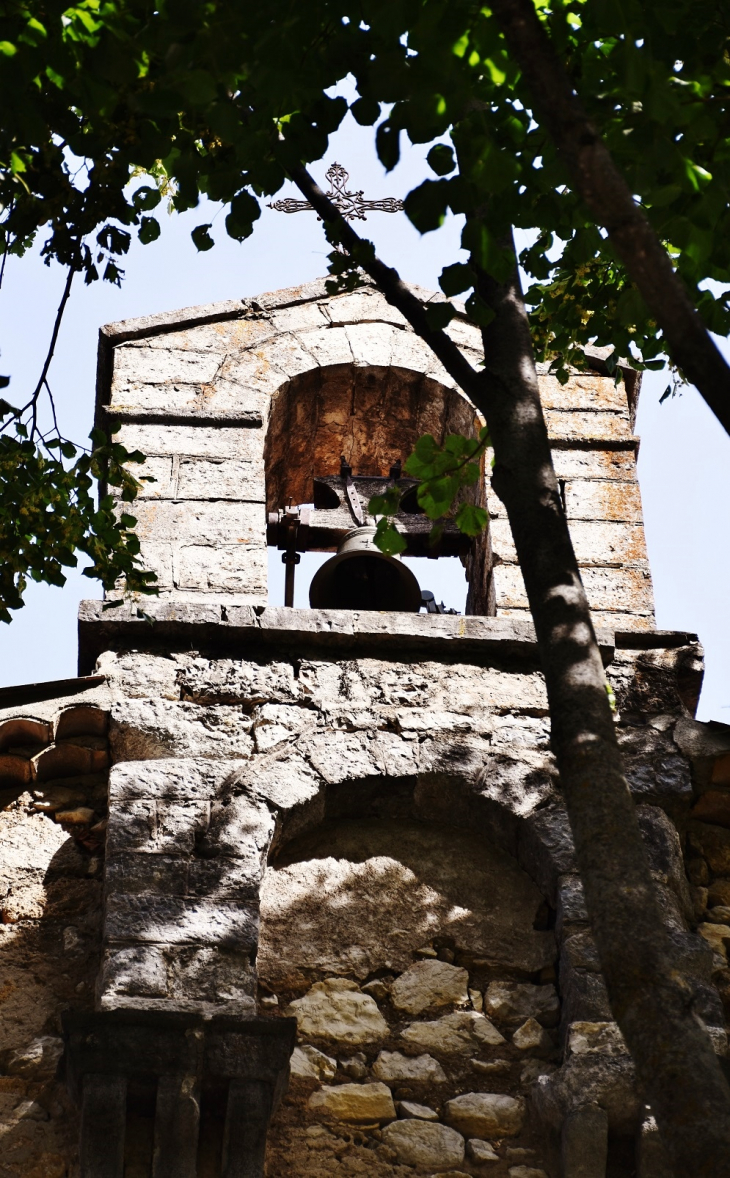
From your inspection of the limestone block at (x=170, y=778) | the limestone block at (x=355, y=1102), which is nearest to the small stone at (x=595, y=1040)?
the limestone block at (x=355, y=1102)

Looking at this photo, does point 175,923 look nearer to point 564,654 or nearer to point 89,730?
point 89,730

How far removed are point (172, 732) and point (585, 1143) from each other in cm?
199

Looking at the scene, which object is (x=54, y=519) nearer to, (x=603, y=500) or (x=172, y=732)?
(x=172, y=732)

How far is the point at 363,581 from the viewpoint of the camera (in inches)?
249

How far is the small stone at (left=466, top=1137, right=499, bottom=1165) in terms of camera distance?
416 centimetres

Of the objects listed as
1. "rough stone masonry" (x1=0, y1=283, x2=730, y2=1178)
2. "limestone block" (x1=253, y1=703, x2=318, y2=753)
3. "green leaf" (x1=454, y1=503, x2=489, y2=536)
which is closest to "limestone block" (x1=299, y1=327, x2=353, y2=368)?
"rough stone masonry" (x1=0, y1=283, x2=730, y2=1178)

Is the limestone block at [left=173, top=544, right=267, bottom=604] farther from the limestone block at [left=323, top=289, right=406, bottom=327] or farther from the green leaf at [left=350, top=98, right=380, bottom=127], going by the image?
the green leaf at [left=350, top=98, right=380, bottom=127]

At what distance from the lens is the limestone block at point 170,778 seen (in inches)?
191

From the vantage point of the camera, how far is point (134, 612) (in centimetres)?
549

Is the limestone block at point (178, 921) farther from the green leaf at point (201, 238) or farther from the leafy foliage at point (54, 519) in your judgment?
the green leaf at point (201, 238)

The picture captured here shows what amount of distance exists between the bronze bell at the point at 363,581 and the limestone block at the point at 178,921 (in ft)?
6.27

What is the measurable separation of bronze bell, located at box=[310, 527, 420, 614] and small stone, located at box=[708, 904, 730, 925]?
184 centimetres

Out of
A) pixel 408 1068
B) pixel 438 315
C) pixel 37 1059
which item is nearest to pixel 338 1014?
pixel 408 1068

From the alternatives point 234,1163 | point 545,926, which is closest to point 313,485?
point 545,926
